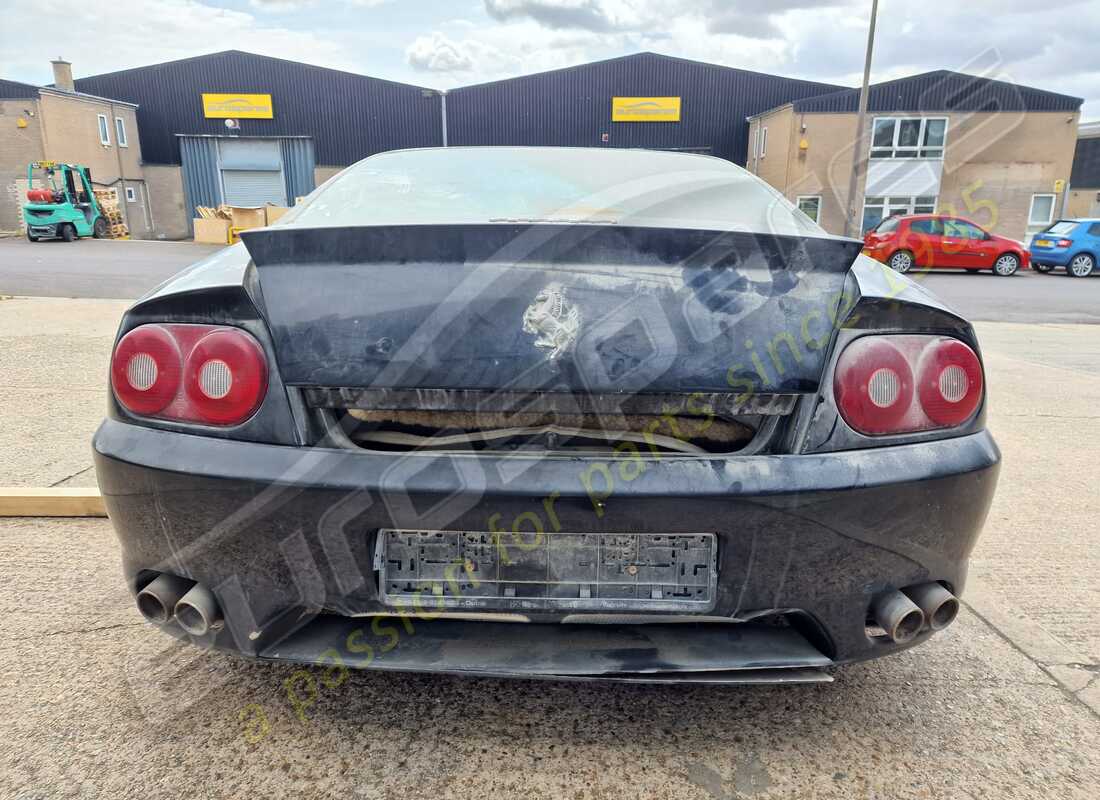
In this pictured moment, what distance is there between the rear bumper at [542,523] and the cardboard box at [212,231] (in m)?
24.8

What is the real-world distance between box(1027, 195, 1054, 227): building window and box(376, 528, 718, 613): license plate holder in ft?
98.0

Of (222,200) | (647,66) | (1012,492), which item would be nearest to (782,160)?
(647,66)

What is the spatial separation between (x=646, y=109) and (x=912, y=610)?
33.3 metres

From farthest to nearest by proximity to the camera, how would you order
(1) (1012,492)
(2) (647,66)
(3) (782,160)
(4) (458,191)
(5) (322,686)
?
(2) (647,66) < (3) (782,160) < (1) (1012,492) < (4) (458,191) < (5) (322,686)

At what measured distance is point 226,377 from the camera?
1432 millimetres

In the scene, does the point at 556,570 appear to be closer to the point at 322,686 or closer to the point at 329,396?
the point at 329,396

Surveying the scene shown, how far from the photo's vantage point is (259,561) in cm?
142

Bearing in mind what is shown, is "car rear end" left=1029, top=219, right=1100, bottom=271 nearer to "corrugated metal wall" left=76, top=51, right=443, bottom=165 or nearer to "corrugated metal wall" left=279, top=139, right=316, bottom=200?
"corrugated metal wall" left=76, top=51, right=443, bottom=165

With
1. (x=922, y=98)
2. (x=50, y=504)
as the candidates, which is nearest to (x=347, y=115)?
(x=922, y=98)

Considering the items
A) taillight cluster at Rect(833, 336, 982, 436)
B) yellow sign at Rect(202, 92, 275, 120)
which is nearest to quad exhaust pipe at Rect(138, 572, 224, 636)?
taillight cluster at Rect(833, 336, 982, 436)

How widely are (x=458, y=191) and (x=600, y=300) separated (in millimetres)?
959

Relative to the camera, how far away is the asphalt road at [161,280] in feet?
34.0

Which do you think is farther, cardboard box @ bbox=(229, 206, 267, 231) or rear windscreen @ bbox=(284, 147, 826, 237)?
cardboard box @ bbox=(229, 206, 267, 231)

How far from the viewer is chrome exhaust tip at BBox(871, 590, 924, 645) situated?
1446 mm
